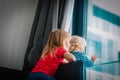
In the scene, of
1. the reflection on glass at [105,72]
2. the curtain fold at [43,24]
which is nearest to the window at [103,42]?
the reflection on glass at [105,72]

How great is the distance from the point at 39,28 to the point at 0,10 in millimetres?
615

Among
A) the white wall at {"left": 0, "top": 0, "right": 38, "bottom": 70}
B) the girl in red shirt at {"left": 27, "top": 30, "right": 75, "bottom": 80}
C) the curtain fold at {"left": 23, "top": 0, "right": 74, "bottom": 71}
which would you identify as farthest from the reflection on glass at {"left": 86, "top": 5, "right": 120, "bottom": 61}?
the white wall at {"left": 0, "top": 0, "right": 38, "bottom": 70}

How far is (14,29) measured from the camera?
9.57ft

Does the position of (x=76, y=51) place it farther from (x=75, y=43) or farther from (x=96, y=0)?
(x=96, y=0)

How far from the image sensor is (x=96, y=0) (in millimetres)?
2752

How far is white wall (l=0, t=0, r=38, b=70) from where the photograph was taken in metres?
2.80

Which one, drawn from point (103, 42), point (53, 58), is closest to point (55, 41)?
point (53, 58)

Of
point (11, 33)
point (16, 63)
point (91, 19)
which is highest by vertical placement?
point (91, 19)

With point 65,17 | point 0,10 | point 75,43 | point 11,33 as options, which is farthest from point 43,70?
point 0,10

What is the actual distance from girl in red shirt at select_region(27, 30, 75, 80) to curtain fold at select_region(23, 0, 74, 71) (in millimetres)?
598

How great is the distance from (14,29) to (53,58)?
3.93 feet

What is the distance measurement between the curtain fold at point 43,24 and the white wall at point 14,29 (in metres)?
0.17

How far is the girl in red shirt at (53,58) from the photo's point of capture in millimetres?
1832

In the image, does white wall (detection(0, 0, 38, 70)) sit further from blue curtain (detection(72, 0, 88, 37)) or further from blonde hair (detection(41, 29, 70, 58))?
blonde hair (detection(41, 29, 70, 58))
